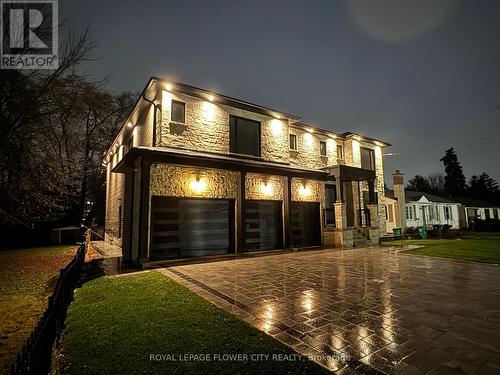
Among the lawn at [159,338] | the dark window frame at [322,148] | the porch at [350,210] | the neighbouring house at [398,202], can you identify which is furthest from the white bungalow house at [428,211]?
the lawn at [159,338]

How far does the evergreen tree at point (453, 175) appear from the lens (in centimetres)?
5230

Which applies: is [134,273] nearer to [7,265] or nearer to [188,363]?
[188,363]

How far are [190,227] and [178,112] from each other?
203 inches

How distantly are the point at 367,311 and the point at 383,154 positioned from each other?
65.2ft

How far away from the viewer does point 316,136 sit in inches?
674

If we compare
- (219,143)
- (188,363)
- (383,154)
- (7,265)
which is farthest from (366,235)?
(7,265)

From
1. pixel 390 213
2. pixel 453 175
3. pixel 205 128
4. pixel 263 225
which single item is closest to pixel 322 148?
pixel 263 225

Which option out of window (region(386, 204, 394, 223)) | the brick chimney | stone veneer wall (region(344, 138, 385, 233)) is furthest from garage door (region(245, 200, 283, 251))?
window (region(386, 204, 394, 223))

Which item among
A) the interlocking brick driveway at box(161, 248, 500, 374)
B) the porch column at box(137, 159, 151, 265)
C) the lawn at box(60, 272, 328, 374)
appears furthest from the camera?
the porch column at box(137, 159, 151, 265)

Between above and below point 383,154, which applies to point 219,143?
below

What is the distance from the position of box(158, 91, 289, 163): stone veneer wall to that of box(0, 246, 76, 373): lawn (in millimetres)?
6358

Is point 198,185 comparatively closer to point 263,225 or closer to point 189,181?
point 189,181

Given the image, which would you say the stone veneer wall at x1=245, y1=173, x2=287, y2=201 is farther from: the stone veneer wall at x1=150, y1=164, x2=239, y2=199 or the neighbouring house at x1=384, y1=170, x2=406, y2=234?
the neighbouring house at x1=384, y1=170, x2=406, y2=234

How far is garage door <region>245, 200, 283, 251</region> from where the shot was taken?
12.4 metres
